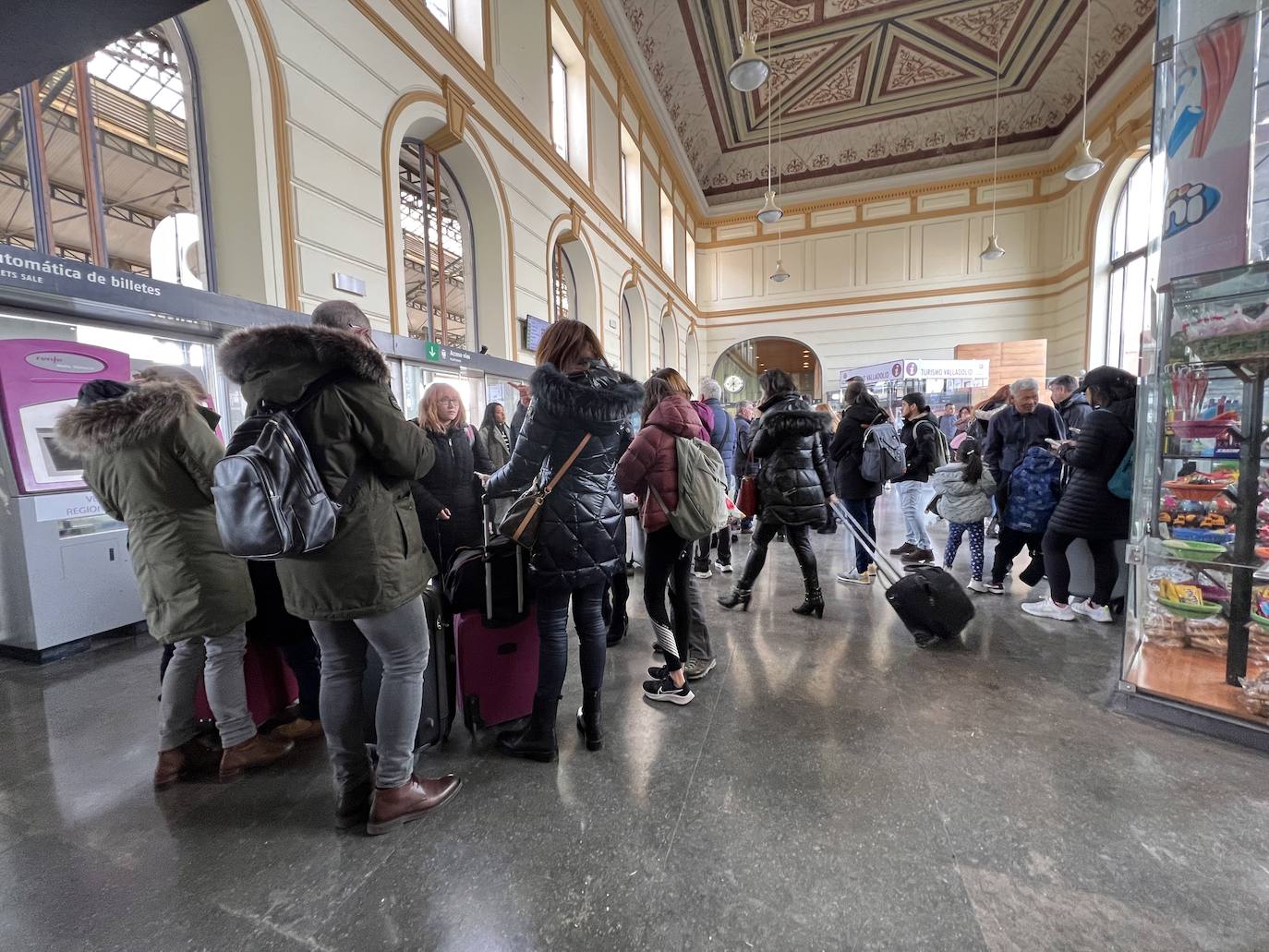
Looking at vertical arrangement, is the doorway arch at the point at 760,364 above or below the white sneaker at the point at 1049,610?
above

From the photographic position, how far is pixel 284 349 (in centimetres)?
132

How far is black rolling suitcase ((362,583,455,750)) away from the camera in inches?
71.6

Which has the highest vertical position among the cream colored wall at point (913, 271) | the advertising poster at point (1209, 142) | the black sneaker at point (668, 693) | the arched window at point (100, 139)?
the cream colored wall at point (913, 271)

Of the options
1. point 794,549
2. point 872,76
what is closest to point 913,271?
point 872,76

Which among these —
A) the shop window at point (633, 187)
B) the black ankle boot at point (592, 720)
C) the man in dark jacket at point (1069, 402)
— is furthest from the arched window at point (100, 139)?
the shop window at point (633, 187)

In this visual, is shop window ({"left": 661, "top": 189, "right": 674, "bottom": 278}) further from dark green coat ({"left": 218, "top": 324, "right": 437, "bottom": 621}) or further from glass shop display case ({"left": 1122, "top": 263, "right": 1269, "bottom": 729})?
dark green coat ({"left": 218, "top": 324, "right": 437, "bottom": 621})

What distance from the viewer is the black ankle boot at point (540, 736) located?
6.36ft

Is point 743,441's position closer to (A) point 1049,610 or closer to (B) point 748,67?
(A) point 1049,610

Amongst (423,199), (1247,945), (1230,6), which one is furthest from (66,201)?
(1247,945)

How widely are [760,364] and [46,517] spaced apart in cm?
2036

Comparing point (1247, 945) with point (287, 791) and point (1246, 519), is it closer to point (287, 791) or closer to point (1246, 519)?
point (1246, 519)

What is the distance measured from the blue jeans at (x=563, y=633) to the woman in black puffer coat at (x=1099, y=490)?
2.90 m

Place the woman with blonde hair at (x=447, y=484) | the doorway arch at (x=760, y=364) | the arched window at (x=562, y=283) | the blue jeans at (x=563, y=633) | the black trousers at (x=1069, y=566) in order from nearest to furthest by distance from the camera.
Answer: the blue jeans at (x=563, y=633), the woman with blonde hair at (x=447, y=484), the black trousers at (x=1069, y=566), the arched window at (x=562, y=283), the doorway arch at (x=760, y=364)

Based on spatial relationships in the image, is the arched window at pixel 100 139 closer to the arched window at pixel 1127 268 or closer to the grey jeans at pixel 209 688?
the grey jeans at pixel 209 688
